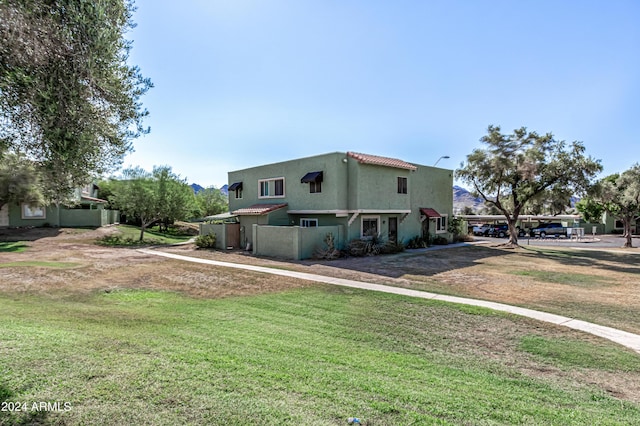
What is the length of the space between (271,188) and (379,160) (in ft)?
28.3

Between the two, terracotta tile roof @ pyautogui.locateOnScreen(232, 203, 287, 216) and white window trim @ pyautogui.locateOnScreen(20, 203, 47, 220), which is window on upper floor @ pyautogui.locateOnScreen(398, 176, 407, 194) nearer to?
terracotta tile roof @ pyautogui.locateOnScreen(232, 203, 287, 216)

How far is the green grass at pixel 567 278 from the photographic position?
13752 mm

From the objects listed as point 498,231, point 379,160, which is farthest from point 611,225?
point 379,160

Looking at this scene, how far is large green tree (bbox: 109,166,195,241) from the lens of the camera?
2959 cm

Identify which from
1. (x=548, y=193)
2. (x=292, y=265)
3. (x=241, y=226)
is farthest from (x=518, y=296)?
(x=548, y=193)

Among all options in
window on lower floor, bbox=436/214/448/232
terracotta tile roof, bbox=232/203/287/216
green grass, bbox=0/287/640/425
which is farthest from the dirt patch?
window on lower floor, bbox=436/214/448/232

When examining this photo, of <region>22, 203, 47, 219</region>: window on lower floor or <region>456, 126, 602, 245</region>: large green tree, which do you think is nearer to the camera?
<region>456, 126, 602, 245</region>: large green tree

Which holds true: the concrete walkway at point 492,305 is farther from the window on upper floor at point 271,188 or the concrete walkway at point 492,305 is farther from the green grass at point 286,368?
the window on upper floor at point 271,188

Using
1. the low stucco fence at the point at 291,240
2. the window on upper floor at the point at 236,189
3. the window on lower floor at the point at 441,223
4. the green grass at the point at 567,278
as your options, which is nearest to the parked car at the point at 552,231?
the window on lower floor at the point at 441,223

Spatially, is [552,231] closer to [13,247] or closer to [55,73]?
[55,73]

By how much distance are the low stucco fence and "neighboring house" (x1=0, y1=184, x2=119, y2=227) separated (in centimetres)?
1883

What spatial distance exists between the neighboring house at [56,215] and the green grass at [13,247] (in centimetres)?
647

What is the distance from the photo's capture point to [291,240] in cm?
2009

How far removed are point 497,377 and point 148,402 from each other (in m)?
4.99
